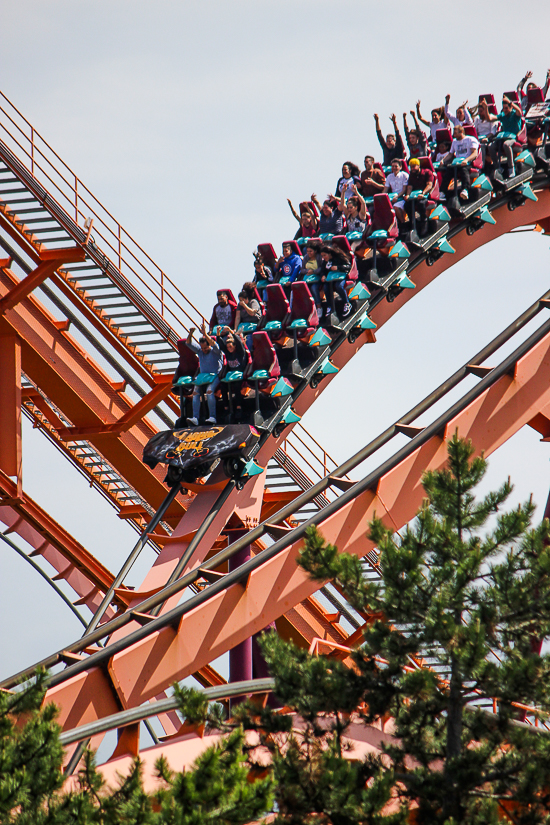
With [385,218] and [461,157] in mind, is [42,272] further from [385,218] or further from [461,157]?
[461,157]

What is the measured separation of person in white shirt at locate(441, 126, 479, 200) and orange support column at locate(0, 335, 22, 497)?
531 cm

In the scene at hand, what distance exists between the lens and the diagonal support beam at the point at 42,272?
38.8 ft

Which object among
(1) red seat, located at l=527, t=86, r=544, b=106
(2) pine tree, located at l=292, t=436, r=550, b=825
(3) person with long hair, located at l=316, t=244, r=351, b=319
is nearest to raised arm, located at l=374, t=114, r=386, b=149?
→ (1) red seat, located at l=527, t=86, r=544, b=106

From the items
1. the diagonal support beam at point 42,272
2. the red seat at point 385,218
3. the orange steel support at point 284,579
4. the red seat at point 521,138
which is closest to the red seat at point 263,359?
the orange steel support at point 284,579

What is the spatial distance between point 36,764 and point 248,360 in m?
6.50

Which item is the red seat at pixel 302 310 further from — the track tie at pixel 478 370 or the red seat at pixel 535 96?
the red seat at pixel 535 96

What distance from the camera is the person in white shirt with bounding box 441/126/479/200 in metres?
12.7

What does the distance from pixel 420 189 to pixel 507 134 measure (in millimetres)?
1821

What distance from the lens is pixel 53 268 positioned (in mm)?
12000

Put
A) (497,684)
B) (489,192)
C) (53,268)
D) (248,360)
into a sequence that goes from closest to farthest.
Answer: (497,684)
(248,360)
(53,268)
(489,192)

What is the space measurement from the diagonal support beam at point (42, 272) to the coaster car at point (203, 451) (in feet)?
9.09

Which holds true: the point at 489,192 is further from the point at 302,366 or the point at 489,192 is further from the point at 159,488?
the point at 159,488

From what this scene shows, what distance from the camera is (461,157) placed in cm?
1292

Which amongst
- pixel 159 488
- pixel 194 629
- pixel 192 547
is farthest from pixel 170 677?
pixel 159 488
